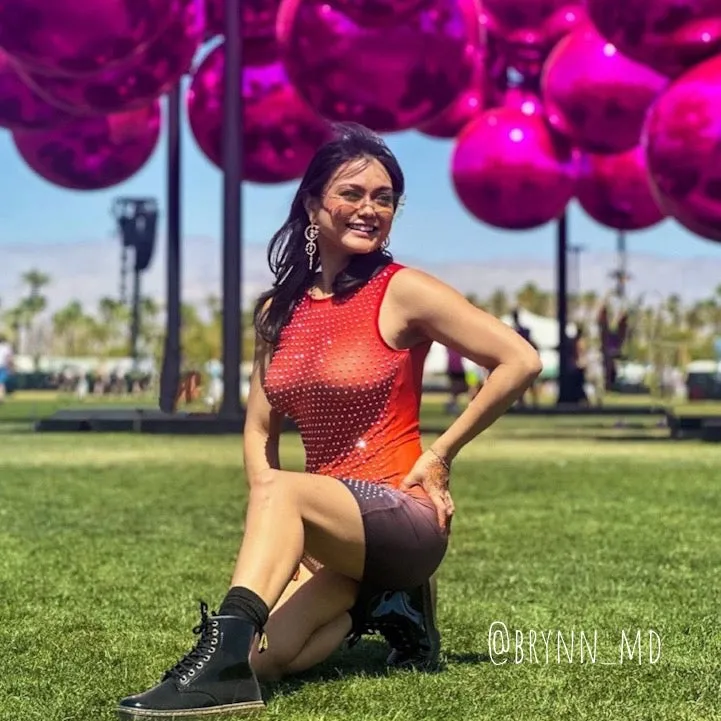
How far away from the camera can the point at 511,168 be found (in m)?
12.9

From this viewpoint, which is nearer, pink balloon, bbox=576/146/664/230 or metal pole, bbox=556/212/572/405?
pink balloon, bbox=576/146/664/230

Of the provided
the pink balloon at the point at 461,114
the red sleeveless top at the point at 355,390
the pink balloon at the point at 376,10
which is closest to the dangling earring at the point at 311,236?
the red sleeveless top at the point at 355,390

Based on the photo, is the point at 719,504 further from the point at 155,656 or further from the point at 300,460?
the point at 155,656

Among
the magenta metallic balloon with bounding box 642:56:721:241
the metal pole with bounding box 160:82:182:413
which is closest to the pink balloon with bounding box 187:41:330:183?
the metal pole with bounding box 160:82:182:413

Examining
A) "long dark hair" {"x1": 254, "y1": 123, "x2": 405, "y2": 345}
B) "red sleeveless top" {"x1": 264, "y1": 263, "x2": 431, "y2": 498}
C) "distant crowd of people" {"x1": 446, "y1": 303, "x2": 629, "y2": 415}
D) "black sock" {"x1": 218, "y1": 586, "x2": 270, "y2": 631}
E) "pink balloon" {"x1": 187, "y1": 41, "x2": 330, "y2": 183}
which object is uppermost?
"pink balloon" {"x1": 187, "y1": 41, "x2": 330, "y2": 183}

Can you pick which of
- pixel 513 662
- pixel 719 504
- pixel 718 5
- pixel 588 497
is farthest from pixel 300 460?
pixel 513 662

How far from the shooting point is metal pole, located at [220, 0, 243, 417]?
11.3 meters

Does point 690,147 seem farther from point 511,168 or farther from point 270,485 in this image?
point 270,485

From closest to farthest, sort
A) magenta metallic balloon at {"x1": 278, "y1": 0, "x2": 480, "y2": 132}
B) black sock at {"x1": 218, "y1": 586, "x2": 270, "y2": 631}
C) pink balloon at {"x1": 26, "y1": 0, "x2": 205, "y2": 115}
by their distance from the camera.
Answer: black sock at {"x1": 218, "y1": 586, "x2": 270, "y2": 631}, magenta metallic balloon at {"x1": 278, "y1": 0, "x2": 480, "y2": 132}, pink balloon at {"x1": 26, "y1": 0, "x2": 205, "y2": 115}

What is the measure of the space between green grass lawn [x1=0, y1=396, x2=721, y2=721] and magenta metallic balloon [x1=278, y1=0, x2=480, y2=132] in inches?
121

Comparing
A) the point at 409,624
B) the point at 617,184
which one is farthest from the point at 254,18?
the point at 409,624

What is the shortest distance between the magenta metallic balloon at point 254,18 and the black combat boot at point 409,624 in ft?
31.6

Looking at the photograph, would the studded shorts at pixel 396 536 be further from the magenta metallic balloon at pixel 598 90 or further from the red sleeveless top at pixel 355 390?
the magenta metallic balloon at pixel 598 90

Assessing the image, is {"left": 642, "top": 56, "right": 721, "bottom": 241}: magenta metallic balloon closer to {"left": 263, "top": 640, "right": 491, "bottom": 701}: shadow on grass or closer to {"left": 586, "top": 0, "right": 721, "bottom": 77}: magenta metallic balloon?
{"left": 586, "top": 0, "right": 721, "bottom": 77}: magenta metallic balloon
